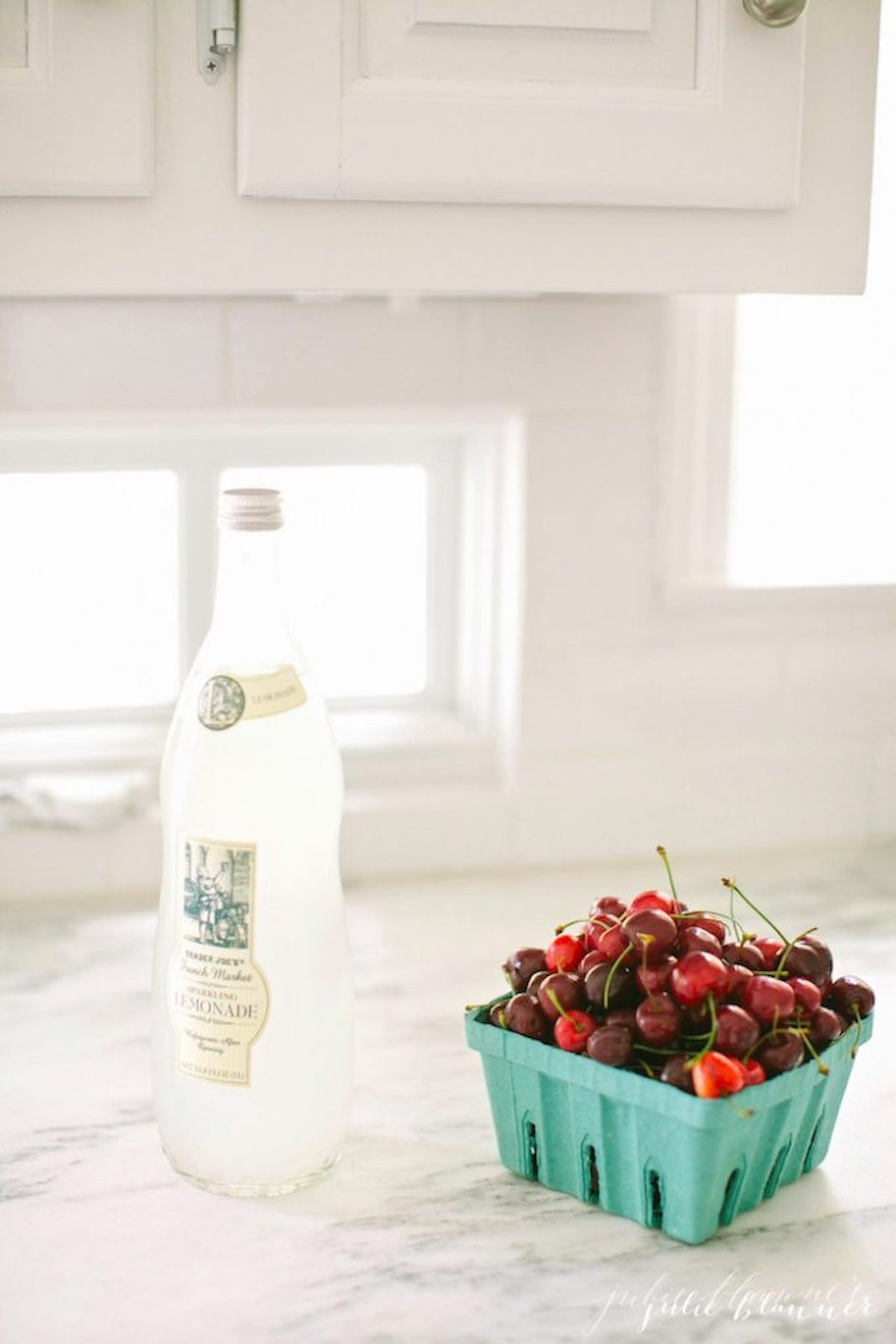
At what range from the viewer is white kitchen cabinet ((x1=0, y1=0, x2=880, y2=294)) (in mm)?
1003

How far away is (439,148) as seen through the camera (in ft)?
3.41

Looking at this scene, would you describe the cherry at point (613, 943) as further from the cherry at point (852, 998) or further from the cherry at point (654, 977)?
the cherry at point (852, 998)

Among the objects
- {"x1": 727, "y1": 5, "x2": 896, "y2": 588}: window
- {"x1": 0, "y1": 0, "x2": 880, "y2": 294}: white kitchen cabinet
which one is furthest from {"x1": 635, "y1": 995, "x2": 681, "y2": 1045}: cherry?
{"x1": 727, "y1": 5, "x2": 896, "y2": 588}: window

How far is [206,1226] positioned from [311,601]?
0.79m

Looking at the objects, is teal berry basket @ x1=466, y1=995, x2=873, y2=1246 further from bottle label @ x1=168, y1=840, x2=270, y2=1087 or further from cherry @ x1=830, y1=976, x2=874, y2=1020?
bottle label @ x1=168, y1=840, x2=270, y2=1087

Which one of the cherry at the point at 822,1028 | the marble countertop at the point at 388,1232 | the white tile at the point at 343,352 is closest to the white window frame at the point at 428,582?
the white tile at the point at 343,352

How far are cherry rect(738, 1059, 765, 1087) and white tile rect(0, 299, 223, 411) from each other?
773mm

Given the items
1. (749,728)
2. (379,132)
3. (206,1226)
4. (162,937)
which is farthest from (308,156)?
(749,728)

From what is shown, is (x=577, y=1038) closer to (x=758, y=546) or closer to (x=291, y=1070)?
(x=291, y=1070)

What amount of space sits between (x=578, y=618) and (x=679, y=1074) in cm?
72

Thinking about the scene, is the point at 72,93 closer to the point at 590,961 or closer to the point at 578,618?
the point at 590,961

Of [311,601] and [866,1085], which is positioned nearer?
[866,1085]

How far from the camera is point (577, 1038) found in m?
0.97

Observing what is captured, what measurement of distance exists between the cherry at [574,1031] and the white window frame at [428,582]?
2.14 feet
